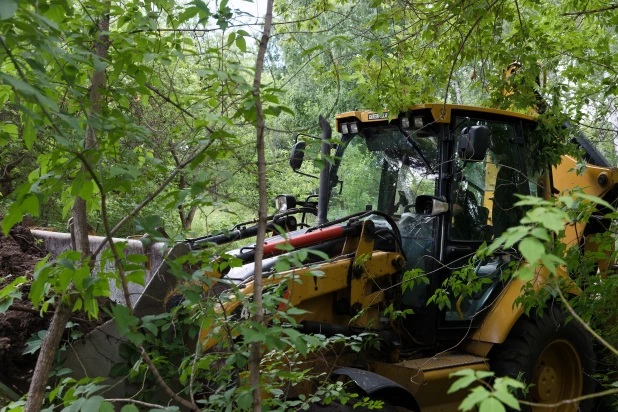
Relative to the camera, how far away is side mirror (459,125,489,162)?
4.65 meters

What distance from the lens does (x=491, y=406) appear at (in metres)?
1.63

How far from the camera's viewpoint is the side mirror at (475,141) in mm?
4648

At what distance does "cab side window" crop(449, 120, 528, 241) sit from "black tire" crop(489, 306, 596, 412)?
882 millimetres

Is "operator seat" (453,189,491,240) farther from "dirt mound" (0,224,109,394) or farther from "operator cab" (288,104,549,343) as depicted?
"dirt mound" (0,224,109,394)

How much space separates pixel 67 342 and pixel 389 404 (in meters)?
2.12

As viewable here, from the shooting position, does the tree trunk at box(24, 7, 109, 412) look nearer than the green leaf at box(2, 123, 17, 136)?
Yes

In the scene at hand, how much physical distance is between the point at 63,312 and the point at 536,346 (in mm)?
4019

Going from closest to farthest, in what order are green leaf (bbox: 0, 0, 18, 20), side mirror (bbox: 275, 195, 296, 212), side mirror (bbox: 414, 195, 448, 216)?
green leaf (bbox: 0, 0, 18, 20) → side mirror (bbox: 414, 195, 448, 216) → side mirror (bbox: 275, 195, 296, 212)

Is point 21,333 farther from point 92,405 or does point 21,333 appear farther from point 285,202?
point 285,202

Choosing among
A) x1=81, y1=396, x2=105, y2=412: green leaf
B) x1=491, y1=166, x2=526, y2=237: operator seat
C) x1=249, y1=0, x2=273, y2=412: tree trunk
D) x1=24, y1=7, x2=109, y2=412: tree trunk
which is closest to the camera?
x1=81, y1=396, x2=105, y2=412: green leaf

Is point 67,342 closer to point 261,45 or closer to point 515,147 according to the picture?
point 261,45

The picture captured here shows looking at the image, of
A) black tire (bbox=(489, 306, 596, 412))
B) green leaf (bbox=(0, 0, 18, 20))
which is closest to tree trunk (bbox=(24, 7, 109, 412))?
green leaf (bbox=(0, 0, 18, 20))

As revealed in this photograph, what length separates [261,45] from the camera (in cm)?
281

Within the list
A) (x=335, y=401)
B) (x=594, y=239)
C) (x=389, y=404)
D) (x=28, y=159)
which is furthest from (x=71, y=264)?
(x=28, y=159)
